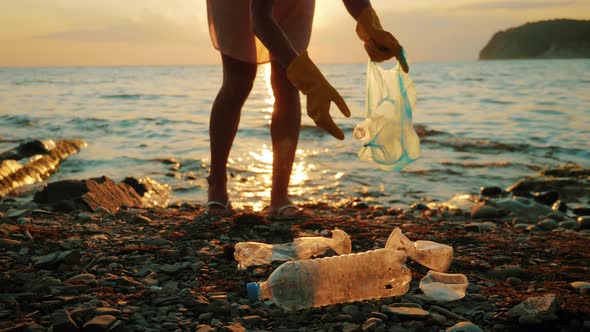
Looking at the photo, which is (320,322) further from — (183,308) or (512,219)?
(512,219)

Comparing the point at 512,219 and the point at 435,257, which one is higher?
the point at 435,257

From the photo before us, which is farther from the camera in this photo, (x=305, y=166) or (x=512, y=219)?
(x=305, y=166)

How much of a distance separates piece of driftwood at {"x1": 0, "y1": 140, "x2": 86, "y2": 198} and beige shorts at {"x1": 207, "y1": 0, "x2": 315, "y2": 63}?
3262 mm

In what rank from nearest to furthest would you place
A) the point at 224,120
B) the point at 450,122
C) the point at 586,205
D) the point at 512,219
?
1. the point at 224,120
2. the point at 512,219
3. the point at 586,205
4. the point at 450,122

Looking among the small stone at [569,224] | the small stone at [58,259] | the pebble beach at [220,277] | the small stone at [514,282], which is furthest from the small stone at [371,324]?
the small stone at [569,224]

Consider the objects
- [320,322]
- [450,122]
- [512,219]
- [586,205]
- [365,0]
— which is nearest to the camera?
[320,322]

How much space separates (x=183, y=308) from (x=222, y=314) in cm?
14

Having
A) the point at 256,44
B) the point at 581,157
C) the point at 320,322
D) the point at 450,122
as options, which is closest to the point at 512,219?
the point at 256,44

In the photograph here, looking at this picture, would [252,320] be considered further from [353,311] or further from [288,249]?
[288,249]

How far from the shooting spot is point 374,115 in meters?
3.14

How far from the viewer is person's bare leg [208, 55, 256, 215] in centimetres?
328

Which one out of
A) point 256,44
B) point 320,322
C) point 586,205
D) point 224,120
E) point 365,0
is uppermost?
point 365,0

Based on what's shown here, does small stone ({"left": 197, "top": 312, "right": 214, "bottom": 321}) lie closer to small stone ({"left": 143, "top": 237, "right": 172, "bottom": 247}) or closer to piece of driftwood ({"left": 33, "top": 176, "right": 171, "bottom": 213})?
small stone ({"left": 143, "top": 237, "right": 172, "bottom": 247})

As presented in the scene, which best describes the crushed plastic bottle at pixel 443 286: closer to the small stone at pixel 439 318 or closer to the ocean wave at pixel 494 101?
the small stone at pixel 439 318
